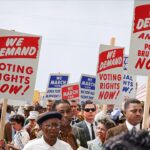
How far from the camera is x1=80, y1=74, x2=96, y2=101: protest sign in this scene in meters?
16.5

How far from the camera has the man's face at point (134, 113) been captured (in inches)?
217

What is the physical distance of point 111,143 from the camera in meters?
1.62

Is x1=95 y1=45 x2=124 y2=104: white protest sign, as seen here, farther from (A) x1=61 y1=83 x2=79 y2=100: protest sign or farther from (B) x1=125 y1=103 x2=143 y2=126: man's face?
(B) x1=125 y1=103 x2=143 y2=126: man's face

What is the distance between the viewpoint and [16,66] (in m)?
7.82

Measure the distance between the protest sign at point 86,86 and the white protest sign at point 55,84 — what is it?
921 millimetres

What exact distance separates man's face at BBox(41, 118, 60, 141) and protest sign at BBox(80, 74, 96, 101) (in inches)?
457

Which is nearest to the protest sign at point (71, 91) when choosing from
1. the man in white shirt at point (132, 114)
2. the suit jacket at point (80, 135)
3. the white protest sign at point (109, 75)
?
the white protest sign at point (109, 75)

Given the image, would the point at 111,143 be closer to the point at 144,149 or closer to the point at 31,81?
the point at 144,149

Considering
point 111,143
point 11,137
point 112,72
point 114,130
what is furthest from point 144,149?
point 112,72

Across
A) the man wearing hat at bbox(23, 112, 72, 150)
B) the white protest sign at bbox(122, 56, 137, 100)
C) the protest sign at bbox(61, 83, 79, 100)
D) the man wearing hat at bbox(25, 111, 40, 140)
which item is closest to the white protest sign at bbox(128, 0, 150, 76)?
the man wearing hat at bbox(25, 111, 40, 140)

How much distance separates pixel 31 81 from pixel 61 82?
32.8ft

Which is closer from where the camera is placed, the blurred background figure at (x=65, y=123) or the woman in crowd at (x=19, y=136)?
the blurred background figure at (x=65, y=123)

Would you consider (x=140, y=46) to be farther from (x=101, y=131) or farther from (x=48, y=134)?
(x=48, y=134)

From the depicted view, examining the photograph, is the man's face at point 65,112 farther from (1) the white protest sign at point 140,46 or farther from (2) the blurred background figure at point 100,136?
(1) the white protest sign at point 140,46
